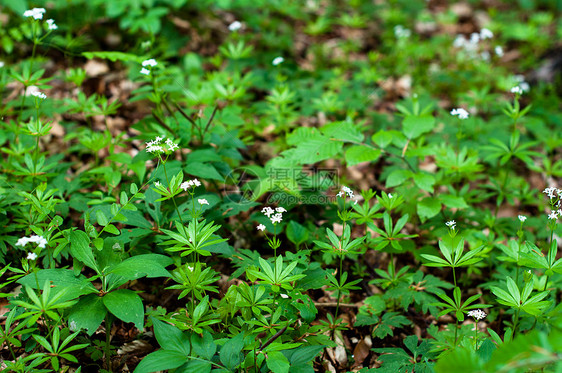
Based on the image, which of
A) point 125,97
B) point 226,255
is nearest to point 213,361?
point 226,255

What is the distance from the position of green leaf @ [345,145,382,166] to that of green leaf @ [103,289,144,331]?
168 cm

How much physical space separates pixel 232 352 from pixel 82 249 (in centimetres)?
95

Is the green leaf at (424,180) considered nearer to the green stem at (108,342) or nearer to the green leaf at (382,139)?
the green leaf at (382,139)

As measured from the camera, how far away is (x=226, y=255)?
2.53m

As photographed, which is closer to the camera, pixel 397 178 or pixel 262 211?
pixel 262 211

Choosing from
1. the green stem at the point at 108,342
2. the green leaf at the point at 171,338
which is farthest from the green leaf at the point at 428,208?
the green stem at the point at 108,342

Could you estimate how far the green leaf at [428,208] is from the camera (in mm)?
2909

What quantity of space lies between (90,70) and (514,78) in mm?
5118

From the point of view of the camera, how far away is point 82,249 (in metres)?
2.13

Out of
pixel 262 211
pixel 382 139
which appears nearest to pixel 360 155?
pixel 382 139

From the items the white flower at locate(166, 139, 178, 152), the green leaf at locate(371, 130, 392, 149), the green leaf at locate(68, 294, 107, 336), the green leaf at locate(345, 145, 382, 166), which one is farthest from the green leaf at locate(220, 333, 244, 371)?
the green leaf at locate(371, 130, 392, 149)

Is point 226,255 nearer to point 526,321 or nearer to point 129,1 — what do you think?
point 526,321

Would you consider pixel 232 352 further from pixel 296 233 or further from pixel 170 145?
pixel 170 145

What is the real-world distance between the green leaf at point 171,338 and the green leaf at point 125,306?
0.29 ft
